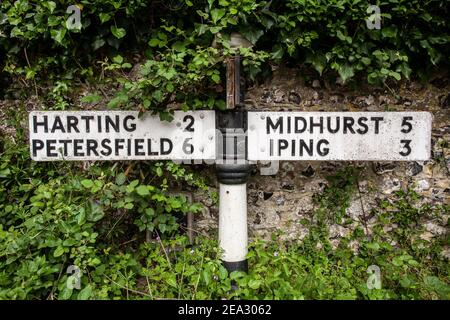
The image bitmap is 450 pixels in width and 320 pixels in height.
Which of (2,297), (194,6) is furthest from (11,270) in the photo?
(194,6)

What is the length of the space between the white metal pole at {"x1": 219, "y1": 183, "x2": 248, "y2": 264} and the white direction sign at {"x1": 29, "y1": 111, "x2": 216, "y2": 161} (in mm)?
255

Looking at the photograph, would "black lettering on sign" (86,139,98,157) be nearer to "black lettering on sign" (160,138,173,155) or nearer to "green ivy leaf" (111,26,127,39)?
"black lettering on sign" (160,138,173,155)

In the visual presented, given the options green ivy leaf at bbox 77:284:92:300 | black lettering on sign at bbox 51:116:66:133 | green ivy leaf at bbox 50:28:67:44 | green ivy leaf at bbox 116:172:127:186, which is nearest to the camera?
green ivy leaf at bbox 77:284:92:300

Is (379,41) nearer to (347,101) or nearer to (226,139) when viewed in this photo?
(347,101)

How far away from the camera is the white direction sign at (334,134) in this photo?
2000 mm

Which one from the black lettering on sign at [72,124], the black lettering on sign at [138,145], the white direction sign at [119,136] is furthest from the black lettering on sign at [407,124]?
the black lettering on sign at [72,124]

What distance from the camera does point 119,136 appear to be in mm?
2012

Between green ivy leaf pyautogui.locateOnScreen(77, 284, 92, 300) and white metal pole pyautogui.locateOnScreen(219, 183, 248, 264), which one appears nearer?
green ivy leaf pyautogui.locateOnScreen(77, 284, 92, 300)

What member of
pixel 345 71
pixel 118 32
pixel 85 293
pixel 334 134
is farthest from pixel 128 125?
pixel 345 71

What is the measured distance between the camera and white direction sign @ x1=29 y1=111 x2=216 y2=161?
1.98 m

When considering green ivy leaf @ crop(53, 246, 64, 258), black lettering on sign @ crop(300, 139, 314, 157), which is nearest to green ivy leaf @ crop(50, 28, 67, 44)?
green ivy leaf @ crop(53, 246, 64, 258)

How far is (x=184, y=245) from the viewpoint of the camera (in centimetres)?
239

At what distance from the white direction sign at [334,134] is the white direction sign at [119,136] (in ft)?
1.02

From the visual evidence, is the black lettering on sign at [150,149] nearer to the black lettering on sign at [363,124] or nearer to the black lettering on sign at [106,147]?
the black lettering on sign at [106,147]
